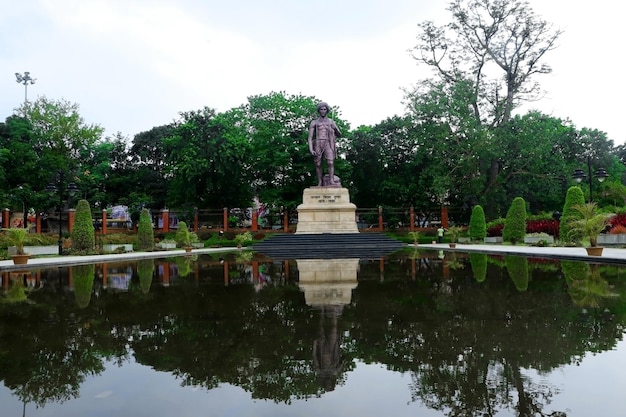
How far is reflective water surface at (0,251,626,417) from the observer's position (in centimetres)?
343

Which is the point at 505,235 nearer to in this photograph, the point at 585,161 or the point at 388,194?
the point at 388,194

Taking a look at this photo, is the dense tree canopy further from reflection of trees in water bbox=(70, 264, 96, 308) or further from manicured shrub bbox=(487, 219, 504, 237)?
reflection of trees in water bbox=(70, 264, 96, 308)

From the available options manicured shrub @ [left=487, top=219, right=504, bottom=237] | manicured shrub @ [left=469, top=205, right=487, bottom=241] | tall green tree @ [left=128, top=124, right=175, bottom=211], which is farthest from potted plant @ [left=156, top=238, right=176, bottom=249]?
manicured shrub @ [left=487, top=219, right=504, bottom=237]

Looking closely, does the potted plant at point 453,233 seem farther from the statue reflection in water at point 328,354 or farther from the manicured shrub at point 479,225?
the statue reflection in water at point 328,354

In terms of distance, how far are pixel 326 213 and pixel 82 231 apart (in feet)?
40.8

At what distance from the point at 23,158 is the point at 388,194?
25869 millimetres

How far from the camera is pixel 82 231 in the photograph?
2209 centimetres

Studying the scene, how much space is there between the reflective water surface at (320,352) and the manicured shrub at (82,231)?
46.8 ft

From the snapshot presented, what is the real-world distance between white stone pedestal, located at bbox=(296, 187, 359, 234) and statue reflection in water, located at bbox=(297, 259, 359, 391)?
1266 cm

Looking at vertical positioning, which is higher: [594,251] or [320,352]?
[594,251]

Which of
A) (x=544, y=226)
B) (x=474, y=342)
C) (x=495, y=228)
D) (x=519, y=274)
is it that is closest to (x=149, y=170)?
(x=495, y=228)

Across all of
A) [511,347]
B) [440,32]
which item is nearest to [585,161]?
[440,32]

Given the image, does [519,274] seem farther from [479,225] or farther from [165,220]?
[165,220]

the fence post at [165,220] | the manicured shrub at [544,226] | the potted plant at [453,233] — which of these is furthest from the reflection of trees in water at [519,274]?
the fence post at [165,220]
